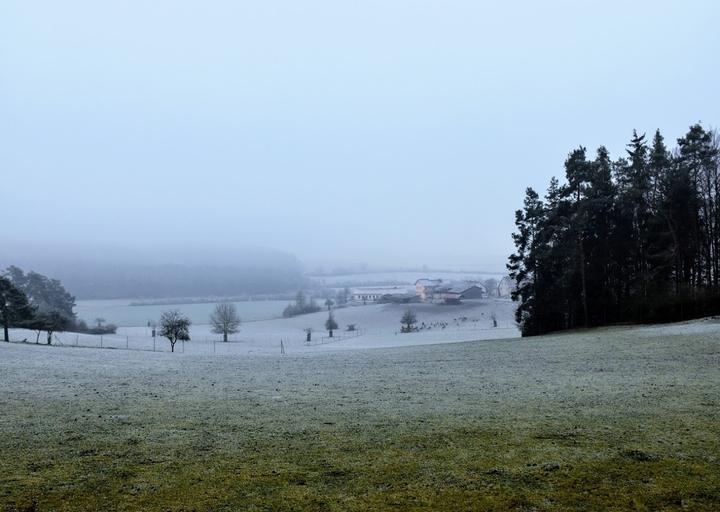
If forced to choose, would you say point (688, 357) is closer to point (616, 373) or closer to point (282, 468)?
point (616, 373)

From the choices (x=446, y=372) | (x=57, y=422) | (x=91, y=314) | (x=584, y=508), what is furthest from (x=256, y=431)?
(x=91, y=314)

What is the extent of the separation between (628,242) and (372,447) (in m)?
43.3

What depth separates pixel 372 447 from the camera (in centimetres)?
595

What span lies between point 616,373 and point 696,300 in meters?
27.4

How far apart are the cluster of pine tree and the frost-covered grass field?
3099 centimetres

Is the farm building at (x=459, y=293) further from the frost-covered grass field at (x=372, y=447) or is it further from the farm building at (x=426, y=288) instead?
the frost-covered grass field at (x=372, y=447)

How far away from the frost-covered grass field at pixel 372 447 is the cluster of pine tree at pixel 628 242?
31.0m

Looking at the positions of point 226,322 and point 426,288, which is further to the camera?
point 426,288

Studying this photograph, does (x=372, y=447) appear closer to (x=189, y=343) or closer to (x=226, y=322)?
(x=189, y=343)

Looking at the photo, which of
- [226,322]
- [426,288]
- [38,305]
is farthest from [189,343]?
[426,288]

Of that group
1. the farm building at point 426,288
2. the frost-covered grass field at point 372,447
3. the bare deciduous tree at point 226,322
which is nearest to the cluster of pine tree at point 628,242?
the frost-covered grass field at point 372,447

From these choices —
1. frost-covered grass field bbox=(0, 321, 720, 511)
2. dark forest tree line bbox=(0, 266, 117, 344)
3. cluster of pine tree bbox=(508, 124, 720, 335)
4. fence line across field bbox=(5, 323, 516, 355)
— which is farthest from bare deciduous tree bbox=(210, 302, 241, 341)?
frost-covered grass field bbox=(0, 321, 720, 511)

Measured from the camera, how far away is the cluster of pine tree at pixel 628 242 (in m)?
38.4

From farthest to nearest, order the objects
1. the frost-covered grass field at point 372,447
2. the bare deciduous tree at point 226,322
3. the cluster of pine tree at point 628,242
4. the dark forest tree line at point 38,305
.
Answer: the bare deciduous tree at point 226,322 < the dark forest tree line at point 38,305 < the cluster of pine tree at point 628,242 < the frost-covered grass field at point 372,447
